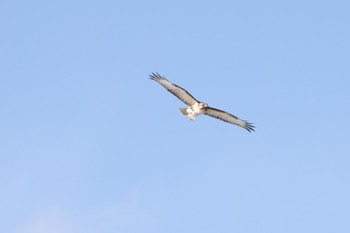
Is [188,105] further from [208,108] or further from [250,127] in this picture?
[250,127]

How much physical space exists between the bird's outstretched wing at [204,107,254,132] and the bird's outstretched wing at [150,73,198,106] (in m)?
1.71

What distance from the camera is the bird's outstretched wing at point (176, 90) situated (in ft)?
175

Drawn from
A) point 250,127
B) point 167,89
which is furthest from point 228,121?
point 167,89

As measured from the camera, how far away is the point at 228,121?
57.5 meters

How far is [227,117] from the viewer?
187ft

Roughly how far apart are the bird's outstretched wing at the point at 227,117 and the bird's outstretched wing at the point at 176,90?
1714mm

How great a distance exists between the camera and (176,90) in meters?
53.6

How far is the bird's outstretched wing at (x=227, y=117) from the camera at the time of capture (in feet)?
182

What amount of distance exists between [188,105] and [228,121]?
4.57m

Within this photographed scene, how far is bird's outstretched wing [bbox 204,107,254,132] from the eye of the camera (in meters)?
55.4

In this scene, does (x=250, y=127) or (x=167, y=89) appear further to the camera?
(x=250, y=127)

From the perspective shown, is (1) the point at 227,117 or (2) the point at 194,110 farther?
(1) the point at 227,117

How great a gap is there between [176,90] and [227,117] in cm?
511

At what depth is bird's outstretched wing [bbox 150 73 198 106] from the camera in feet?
175
